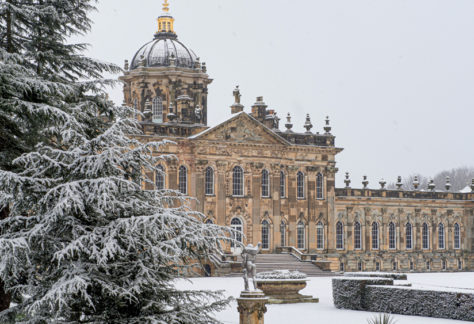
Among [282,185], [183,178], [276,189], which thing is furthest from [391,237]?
[183,178]

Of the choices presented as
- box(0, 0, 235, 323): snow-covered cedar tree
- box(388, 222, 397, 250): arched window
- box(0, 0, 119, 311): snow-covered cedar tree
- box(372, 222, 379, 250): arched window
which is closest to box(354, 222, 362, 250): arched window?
box(372, 222, 379, 250): arched window

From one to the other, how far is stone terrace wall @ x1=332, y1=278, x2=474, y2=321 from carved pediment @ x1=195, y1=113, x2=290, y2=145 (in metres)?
23.0

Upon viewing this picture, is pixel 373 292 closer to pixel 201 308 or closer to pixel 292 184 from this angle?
pixel 201 308

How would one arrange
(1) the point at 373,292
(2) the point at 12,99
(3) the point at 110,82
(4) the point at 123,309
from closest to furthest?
(4) the point at 123,309 < (2) the point at 12,99 < (3) the point at 110,82 < (1) the point at 373,292

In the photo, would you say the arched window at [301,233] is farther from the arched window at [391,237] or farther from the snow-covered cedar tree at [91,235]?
the snow-covered cedar tree at [91,235]

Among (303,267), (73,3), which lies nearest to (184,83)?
(303,267)

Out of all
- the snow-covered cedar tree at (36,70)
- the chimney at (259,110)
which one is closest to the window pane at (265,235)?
the chimney at (259,110)

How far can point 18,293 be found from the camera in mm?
12398

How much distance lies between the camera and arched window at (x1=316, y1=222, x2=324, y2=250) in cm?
5150

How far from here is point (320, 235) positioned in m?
51.8

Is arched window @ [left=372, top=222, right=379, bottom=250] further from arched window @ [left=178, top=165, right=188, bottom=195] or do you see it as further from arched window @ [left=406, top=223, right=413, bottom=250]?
arched window @ [left=178, top=165, right=188, bottom=195]

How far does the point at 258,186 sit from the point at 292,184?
278 cm

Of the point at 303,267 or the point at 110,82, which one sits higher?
the point at 110,82

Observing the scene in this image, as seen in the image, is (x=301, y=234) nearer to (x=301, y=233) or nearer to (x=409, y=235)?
(x=301, y=233)
